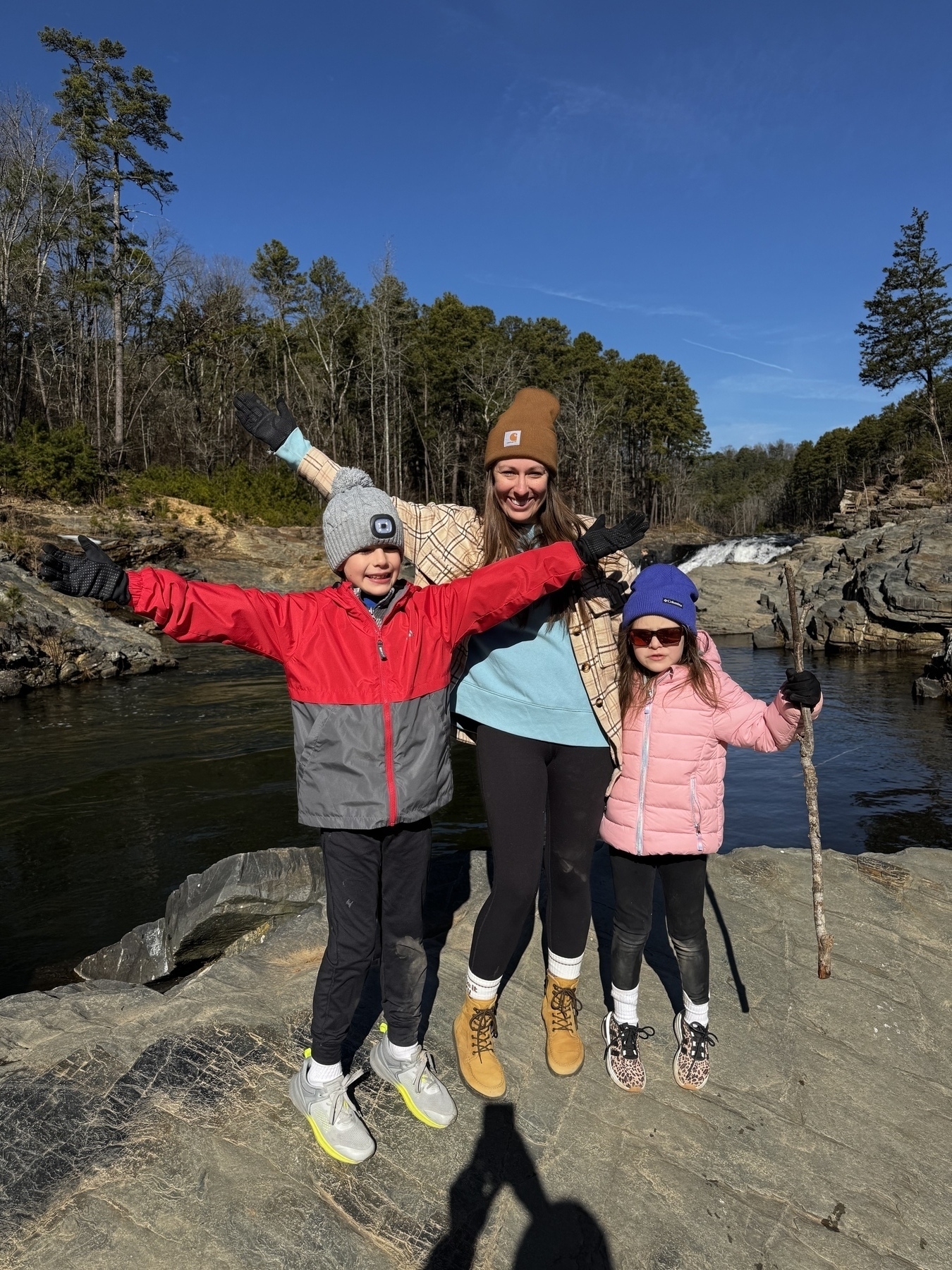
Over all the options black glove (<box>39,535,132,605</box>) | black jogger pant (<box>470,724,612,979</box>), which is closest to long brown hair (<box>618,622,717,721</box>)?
black jogger pant (<box>470,724,612,979</box>)

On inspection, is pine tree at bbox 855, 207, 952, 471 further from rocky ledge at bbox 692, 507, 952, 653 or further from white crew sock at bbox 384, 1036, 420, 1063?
white crew sock at bbox 384, 1036, 420, 1063

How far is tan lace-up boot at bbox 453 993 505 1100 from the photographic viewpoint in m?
2.73

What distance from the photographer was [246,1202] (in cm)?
221

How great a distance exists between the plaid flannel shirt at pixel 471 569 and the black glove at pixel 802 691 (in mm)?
631

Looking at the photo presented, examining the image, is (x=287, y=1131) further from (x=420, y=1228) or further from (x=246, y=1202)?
(x=420, y=1228)

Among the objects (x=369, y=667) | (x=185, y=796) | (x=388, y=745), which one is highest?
(x=369, y=667)

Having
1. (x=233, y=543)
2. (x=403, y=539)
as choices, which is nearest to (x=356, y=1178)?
(x=403, y=539)

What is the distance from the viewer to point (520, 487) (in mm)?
2857

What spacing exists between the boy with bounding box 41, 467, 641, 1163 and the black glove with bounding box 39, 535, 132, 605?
0.07 m

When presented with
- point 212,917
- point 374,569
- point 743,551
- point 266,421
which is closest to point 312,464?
point 266,421

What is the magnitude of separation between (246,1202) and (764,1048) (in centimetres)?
206

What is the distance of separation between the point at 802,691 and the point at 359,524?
1.74 meters

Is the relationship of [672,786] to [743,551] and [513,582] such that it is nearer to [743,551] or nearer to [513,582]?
[513,582]

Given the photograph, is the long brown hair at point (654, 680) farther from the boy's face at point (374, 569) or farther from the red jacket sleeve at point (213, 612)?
the red jacket sleeve at point (213, 612)
